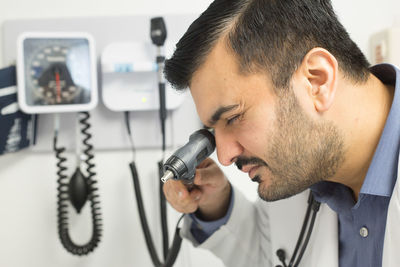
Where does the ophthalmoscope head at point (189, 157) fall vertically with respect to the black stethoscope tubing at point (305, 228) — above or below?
above

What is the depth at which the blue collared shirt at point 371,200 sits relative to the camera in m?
0.79

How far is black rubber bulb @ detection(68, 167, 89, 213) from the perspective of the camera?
Answer: 3.86 feet

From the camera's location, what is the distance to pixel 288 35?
73cm

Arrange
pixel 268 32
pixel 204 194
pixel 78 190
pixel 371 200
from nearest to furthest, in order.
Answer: pixel 268 32, pixel 371 200, pixel 204 194, pixel 78 190

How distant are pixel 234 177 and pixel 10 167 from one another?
0.71m

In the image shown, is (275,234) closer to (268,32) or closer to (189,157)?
(189,157)

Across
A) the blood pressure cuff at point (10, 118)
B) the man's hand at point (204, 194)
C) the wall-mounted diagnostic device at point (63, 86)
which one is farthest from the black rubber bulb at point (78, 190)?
the man's hand at point (204, 194)

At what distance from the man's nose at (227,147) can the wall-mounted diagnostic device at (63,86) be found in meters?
0.50

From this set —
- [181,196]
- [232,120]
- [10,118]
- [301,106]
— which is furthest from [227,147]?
[10,118]

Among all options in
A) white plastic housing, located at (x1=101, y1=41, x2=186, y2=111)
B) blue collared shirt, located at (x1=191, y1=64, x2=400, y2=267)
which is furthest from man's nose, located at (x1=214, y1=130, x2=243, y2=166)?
white plastic housing, located at (x1=101, y1=41, x2=186, y2=111)

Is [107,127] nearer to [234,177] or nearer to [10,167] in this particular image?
[10,167]

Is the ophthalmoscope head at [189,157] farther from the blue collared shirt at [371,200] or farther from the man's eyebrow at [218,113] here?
the blue collared shirt at [371,200]

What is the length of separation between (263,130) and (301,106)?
3.3 inches

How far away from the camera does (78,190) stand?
118 cm
